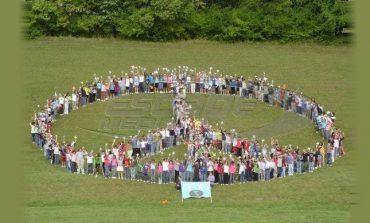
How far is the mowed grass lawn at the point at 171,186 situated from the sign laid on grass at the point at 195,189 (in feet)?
1.12

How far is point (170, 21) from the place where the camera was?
53.6 metres

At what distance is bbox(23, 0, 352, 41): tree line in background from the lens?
173 feet

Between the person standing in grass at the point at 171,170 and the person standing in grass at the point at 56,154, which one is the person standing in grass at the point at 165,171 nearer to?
the person standing in grass at the point at 171,170

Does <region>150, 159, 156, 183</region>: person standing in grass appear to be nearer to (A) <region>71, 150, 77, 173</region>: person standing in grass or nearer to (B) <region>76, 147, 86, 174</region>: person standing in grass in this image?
(B) <region>76, 147, 86, 174</region>: person standing in grass

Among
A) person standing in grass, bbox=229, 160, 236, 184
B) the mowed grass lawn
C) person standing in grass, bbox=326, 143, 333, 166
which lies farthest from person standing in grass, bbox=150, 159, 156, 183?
person standing in grass, bbox=326, 143, 333, 166

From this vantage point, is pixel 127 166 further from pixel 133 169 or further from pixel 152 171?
pixel 152 171

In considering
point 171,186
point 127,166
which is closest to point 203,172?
Result: point 171,186

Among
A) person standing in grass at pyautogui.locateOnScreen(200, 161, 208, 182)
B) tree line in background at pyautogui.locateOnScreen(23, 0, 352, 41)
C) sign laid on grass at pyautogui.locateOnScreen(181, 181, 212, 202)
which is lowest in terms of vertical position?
sign laid on grass at pyautogui.locateOnScreen(181, 181, 212, 202)

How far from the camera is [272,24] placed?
54.8 m

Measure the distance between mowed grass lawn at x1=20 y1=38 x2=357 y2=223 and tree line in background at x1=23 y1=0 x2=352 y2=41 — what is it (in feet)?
3.97

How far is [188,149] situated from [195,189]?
413 centimetres

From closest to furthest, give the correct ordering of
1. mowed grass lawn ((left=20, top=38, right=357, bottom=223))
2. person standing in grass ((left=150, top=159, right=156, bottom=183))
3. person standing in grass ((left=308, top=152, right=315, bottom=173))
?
mowed grass lawn ((left=20, top=38, right=357, bottom=223)) < person standing in grass ((left=150, top=159, right=156, bottom=183)) < person standing in grass ((left=308, top=152, right=315, bottom=173))

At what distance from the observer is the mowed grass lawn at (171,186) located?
22.1m

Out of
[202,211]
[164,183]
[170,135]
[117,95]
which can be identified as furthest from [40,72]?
[202,211]
